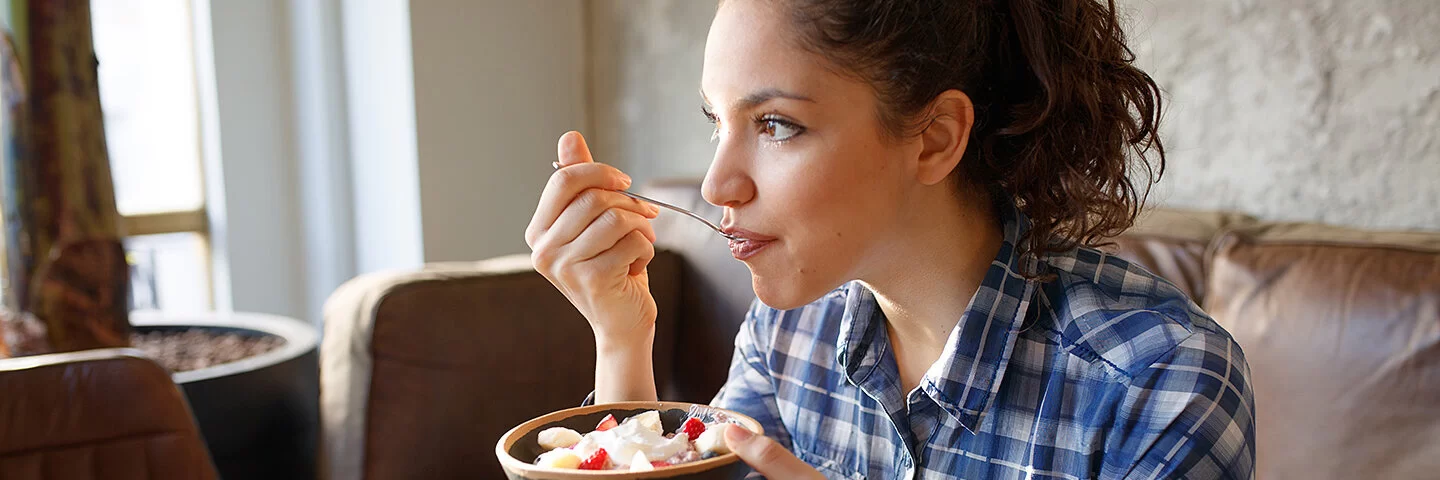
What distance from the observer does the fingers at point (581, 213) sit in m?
1.04

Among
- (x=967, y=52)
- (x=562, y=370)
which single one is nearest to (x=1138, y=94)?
(x=967, y=52)

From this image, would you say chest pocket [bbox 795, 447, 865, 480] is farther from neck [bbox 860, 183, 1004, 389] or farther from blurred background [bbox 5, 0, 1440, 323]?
blurred background [bbox 5, 0, 1440, 323]

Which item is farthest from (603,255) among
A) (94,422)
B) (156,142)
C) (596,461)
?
(156,142)

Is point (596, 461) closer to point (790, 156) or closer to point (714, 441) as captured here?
point (714, 441)

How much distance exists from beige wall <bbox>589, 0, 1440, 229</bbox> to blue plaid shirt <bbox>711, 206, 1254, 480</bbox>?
715 mm

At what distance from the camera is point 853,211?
100 cm

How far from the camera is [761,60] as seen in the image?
0.98 metres

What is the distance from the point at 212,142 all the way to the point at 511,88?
2.30 ft

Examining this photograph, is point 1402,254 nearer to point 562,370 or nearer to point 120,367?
point 562,370

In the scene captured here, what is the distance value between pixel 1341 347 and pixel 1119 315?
495mm

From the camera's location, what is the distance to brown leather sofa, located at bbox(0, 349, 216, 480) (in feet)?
4.83

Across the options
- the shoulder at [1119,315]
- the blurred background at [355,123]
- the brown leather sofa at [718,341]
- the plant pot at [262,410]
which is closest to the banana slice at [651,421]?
the shoulder at [1119,315]

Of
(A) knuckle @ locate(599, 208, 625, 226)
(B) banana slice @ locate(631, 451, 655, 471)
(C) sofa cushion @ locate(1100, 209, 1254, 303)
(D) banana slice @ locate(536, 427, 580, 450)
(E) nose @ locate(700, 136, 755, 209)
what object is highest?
(E) nose @ locate(700, 136, 755, 209)

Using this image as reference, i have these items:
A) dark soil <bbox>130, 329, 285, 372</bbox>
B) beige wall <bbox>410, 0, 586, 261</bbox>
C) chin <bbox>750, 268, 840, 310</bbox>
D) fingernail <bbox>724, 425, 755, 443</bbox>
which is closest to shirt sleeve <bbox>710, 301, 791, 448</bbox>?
chin <bbox>750, 268, 840, 310</bbox>
